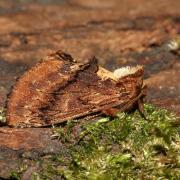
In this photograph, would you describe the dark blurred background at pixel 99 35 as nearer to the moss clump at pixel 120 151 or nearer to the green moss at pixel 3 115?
the green moss at pixel 3 115

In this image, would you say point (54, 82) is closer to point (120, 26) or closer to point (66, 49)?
point (66, 49)

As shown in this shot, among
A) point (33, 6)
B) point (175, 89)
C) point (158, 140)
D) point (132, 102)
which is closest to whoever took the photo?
point (158, 140)

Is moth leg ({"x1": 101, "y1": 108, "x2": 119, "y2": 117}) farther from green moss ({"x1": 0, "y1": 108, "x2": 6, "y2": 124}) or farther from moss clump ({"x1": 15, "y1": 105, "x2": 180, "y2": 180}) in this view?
green moss ({"x1": 0, "y1": 108, "x2": 6, "y2": 124})

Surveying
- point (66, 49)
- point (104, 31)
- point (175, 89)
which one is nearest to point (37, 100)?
point (175, 89)

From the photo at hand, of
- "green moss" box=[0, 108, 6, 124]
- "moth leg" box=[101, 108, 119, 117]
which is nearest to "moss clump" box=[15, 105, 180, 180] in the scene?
"moth leg" box=[101, 108, 119, 117]

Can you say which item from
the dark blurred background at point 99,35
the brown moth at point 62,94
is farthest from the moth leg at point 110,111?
the dark blurred background at point 99,35

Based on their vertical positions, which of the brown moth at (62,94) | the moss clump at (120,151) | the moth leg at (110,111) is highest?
the brown moth at (62,94)

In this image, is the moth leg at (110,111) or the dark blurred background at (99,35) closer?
the moth leg at (110,111)
